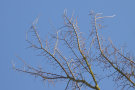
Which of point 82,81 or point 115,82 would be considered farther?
point 115,82

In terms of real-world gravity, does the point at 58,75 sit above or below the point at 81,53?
below

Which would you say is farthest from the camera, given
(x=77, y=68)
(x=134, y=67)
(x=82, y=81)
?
(x=77, y=68)

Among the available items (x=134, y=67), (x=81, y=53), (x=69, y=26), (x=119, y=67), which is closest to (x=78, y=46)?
(x=81, y=53)

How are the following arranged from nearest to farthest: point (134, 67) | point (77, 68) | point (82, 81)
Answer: point (82, 81), point (134, 67), point (77, 68)

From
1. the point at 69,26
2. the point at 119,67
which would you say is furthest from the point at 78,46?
the point at 119,67

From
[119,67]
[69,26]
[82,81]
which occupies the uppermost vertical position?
[69,26]

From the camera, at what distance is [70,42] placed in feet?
5.63

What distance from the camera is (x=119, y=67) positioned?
1569mm

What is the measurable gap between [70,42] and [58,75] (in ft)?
0.96

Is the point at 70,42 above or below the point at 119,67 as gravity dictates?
above

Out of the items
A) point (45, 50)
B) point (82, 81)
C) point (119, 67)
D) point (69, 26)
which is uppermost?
point (69, 26)

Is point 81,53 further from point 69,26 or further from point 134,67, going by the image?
point 134,67

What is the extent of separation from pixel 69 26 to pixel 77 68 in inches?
13.3

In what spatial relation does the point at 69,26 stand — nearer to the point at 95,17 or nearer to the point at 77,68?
the point at 95,17
